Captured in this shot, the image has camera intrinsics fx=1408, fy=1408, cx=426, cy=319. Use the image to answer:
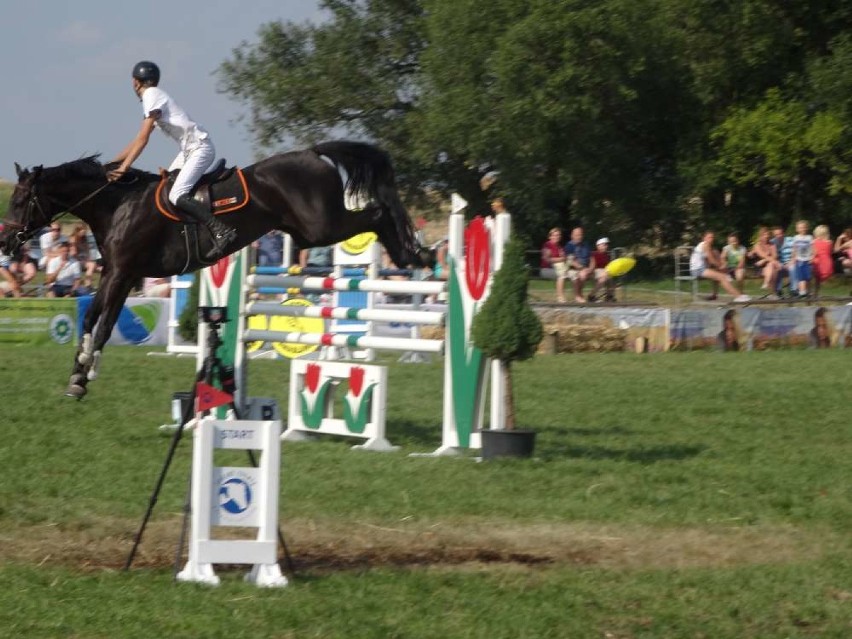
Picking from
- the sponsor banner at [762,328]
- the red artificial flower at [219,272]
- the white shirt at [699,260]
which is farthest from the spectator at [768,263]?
the red artificial flower at [219,272]

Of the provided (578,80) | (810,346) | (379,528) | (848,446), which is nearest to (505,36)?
(578,80)

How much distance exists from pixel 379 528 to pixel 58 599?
1951 mm

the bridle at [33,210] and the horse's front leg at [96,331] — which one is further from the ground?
the bridle at [33,210]

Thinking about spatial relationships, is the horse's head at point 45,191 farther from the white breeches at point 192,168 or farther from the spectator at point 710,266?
the spectator at point 710,266

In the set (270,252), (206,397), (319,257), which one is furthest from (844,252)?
(206,397)

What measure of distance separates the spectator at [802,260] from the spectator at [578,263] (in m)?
3.01

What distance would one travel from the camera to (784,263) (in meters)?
21.2

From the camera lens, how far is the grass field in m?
5.12

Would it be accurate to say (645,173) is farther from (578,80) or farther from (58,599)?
(58,599)

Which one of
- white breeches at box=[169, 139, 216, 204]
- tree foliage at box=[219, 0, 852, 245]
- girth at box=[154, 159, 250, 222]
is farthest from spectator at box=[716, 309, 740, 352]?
tree foliage at box=[219, 0, 852, 245]

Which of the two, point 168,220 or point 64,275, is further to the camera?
point 64,275

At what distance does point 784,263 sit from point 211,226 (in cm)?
1383

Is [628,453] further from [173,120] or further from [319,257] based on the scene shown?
[319,257]

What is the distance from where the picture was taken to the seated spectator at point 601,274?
826 inches
